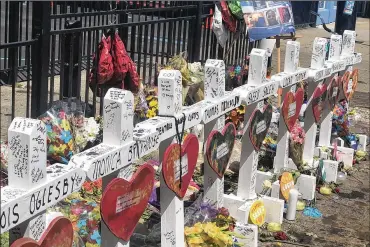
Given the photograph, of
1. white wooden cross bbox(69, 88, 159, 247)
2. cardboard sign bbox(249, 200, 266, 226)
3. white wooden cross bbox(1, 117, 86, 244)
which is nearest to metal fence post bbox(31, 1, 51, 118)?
cardboard sign bbox(249, 200, 266, 226)

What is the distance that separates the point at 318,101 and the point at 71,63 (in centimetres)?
230

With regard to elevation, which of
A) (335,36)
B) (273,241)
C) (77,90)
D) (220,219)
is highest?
(335,36)

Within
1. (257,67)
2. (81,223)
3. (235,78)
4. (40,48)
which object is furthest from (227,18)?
(81,223)

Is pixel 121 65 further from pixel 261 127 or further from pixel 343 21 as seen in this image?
pixel 343 21

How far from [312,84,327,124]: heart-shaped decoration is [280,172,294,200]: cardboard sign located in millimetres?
970

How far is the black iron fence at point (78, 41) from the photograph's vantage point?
5328 mm

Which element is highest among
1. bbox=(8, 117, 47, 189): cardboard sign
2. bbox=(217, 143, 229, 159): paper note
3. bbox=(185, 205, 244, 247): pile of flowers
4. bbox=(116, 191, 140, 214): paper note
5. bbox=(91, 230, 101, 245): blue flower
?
bbox=(8, 117, 47, 189): cardboard sign

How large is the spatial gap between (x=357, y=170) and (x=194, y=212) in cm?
301

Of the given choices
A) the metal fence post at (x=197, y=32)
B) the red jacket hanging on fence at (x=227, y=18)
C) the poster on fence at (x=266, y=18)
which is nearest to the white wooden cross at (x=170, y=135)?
the poster on fence at (x=266, y=18)

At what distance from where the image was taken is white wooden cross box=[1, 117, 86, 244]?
2576mm

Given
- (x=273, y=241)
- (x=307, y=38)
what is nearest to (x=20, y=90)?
(x=273, y=241)

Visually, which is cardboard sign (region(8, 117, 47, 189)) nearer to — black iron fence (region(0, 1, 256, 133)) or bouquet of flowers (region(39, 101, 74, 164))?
bouquet of flowers (region(39, 101, 74, 164))

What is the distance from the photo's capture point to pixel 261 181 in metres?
5.69

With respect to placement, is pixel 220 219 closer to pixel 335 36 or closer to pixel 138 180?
pixel 138 180
